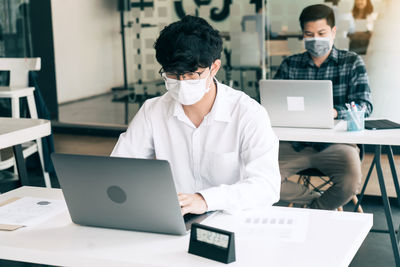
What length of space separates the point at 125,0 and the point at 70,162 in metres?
4.47

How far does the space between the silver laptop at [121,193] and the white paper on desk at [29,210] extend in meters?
0.14

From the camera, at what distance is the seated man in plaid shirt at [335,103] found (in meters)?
3.01

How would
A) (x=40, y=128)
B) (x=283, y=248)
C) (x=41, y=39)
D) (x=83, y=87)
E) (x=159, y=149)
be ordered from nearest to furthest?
(x=283, y=248)
(x=159, y=149)
(x=40, y=128)
(x=41, y=39)
(x=83, y=87)

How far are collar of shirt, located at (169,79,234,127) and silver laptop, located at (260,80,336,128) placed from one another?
35.9 inches

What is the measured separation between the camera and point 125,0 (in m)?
5.64

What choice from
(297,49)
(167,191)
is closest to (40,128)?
(167,191)

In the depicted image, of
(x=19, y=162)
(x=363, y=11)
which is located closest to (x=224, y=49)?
(x=363, y=11)

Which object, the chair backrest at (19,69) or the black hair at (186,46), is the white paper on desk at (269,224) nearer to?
the black hair at (186,46)

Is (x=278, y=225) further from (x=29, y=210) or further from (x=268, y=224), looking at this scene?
(x=29, y=210)

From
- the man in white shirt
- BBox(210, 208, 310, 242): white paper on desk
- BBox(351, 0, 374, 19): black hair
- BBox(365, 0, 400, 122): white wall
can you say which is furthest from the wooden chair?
BBox(365, 0, 400, 122): white wall

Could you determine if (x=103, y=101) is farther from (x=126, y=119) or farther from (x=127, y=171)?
(x=127, y=171)

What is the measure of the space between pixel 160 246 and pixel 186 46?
2.16 feet

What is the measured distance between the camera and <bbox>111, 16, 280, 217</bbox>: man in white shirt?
5.59 feet

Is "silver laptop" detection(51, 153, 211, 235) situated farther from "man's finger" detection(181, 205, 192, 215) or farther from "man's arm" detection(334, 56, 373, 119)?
"man's arm" detection(334, 56, 373, 119)
